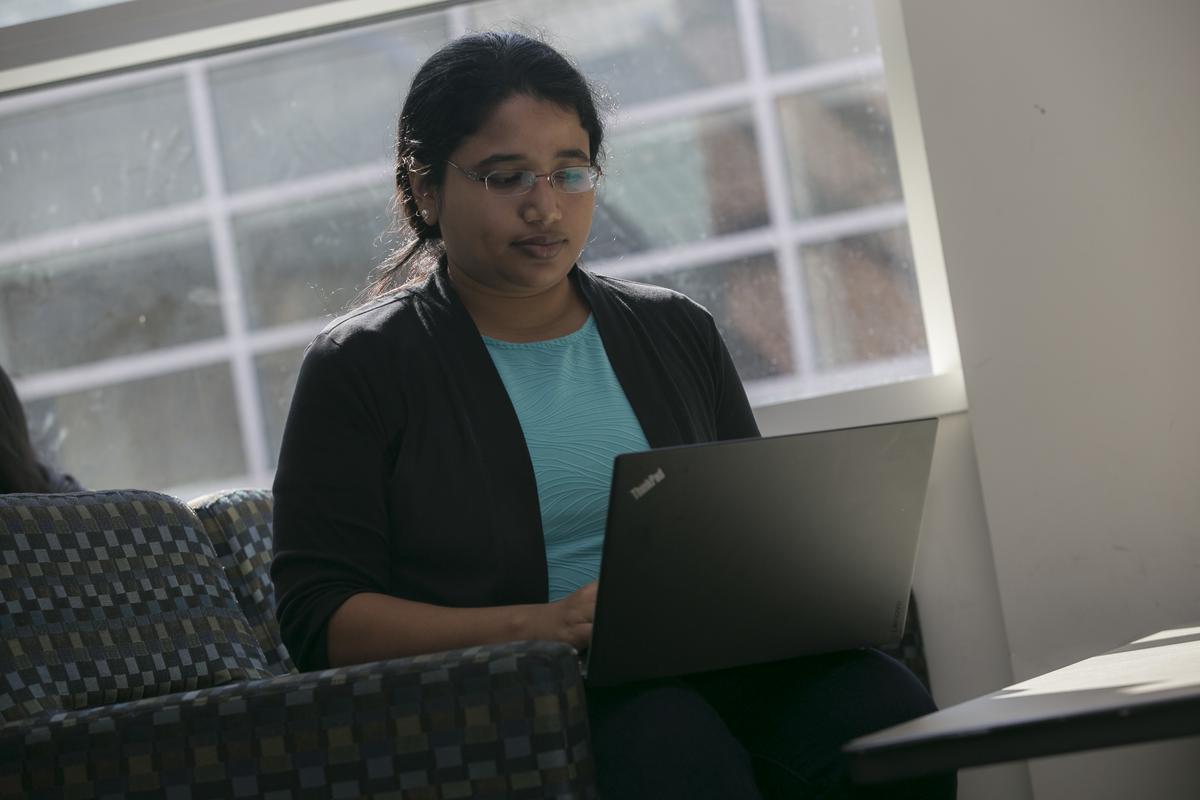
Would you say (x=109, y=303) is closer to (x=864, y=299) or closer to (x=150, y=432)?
(x=150, y=432)

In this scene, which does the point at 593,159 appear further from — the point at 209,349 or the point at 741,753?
the point at 209,349

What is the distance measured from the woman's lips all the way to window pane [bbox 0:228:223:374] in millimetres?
1157

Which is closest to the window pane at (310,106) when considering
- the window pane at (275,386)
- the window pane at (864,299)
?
the window pane at (275,386)

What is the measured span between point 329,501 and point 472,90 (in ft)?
1.82

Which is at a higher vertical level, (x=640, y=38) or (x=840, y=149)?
(x=640, y=38)

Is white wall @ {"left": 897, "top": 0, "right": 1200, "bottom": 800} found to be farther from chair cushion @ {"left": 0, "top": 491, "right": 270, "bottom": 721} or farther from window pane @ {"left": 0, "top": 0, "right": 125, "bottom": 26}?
window pane @ {"left": 0, "top": 0, "right": 125, "bottom": 26}

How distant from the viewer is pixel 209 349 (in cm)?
255

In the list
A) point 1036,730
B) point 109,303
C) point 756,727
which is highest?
point 109,303

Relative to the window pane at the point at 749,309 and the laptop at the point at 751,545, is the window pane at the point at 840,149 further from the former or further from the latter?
the laptop at the point at 751,545

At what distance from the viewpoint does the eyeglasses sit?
1.59 metres

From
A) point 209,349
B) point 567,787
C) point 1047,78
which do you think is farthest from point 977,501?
point 209,349

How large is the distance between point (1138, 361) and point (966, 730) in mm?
1331

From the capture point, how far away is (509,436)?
151cm

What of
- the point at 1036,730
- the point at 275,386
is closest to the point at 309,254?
the point at 275,386
